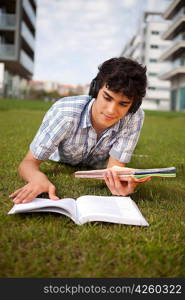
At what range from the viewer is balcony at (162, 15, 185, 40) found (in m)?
29.7

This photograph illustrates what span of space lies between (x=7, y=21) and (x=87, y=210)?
2859cm

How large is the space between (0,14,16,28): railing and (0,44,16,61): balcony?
5.13 ft

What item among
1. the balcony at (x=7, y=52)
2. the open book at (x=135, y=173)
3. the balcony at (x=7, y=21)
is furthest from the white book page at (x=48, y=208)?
the balcony at (x=7, y=21)

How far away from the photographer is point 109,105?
8.27ft

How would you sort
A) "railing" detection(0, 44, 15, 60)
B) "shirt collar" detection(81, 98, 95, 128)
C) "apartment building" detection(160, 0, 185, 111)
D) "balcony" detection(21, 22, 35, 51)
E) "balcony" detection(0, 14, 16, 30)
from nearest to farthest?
"shirt collar" detection(81, 98, 95, 128), "balcony" detection(0, 14, 16, 30), "railing" detection(0, 44, 15, 60), "balcony" detection(21, 22, 35, 51), "apartment building" detection(160, 0, 185, 111)

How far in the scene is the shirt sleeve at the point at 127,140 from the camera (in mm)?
3000

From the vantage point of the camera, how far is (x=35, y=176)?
2396 millimetres

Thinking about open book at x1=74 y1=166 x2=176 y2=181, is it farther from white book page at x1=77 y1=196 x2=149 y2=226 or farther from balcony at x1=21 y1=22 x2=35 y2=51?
balcony at x1=21 y1=22 x2=35 y2=51

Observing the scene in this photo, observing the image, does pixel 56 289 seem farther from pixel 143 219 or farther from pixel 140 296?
pixel 143 219

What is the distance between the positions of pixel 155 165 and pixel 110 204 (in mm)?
2198

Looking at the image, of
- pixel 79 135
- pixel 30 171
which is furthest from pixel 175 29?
pixel 30 171

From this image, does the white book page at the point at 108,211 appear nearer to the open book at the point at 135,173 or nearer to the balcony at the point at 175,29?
the open book at the point at 135,173

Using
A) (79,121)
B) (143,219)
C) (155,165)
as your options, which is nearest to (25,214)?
(143,219)

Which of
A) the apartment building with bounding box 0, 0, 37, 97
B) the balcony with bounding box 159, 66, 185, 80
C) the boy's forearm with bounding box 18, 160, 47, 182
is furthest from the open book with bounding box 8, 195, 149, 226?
the balcony with bounding box 159, 66, 185, 80
